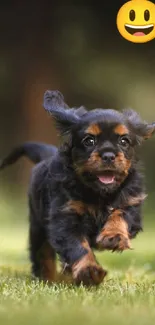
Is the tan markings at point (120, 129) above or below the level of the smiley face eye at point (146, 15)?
below

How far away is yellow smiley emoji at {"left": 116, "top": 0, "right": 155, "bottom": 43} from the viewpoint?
18.0 ft

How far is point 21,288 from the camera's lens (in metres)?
3.78

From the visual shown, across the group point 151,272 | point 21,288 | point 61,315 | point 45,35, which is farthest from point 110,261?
point 61,315

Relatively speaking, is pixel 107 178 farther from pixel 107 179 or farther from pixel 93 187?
pixel 93 187

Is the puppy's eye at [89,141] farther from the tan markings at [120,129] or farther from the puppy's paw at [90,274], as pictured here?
the puppy's paw at [90,274]

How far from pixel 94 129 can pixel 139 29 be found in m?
1.80

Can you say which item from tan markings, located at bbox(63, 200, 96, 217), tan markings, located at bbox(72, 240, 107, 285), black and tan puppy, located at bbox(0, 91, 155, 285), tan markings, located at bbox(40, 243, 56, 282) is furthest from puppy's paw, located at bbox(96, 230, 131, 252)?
tan markings, located at bbox(40, 243, 56, 282)

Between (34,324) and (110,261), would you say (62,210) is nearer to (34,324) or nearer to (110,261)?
(34,324)

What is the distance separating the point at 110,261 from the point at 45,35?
204 cm

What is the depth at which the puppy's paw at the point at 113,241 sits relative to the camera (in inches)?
153

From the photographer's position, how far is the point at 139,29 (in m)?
5.59

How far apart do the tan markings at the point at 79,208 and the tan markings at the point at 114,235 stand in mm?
118

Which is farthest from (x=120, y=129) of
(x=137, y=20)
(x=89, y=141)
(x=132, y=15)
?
(x=132, y=15)

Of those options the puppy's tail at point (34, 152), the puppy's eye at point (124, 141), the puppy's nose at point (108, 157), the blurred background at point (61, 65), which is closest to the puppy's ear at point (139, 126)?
the puppy's eye at point (124, 141)
